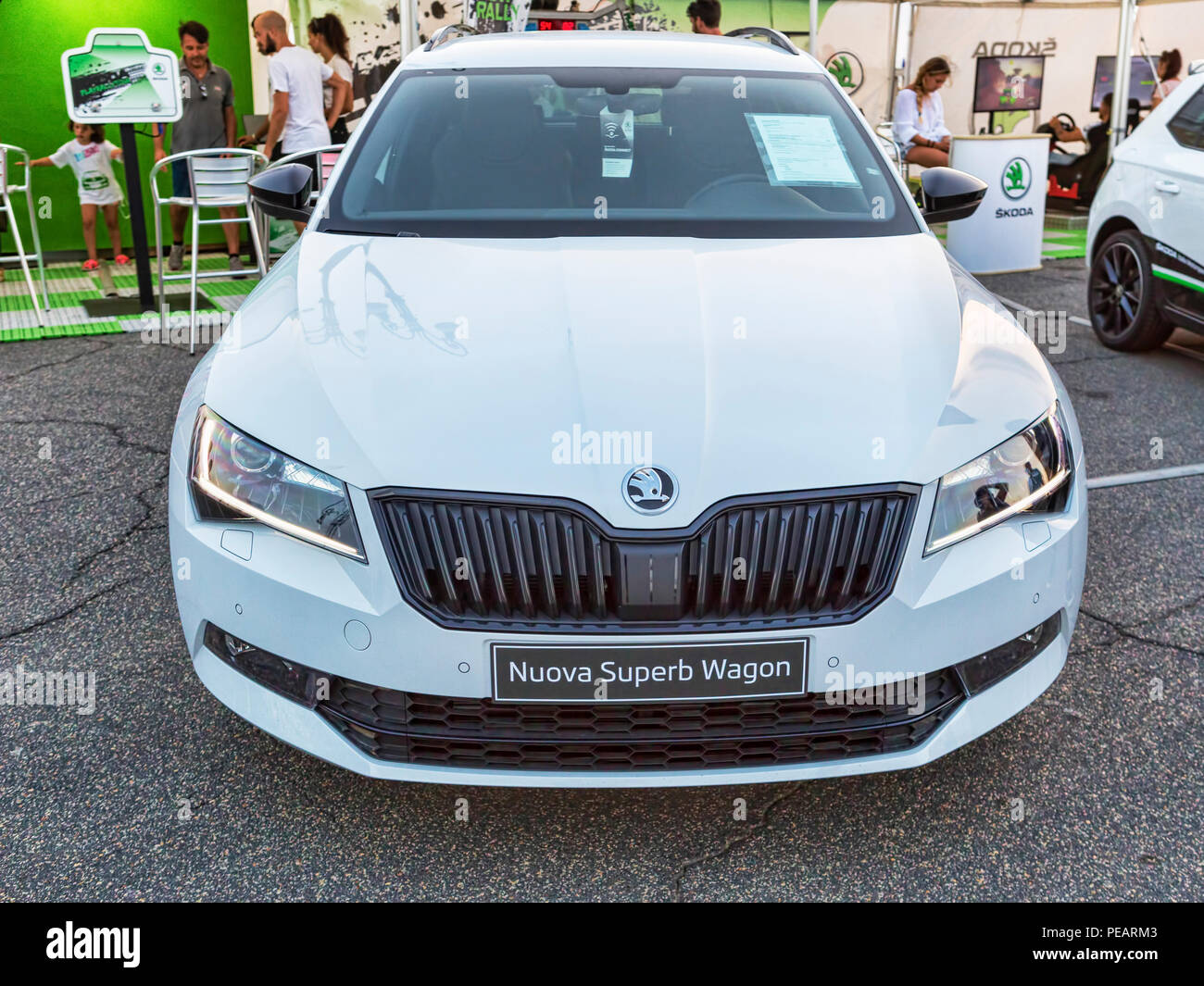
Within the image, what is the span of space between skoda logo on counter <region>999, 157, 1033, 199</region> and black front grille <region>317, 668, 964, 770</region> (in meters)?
7.90

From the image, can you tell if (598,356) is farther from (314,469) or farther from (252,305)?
(252,305)

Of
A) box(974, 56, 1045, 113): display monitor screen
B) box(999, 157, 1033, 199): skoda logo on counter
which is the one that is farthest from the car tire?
box(974, 56, 1045, 113): display monitor screen

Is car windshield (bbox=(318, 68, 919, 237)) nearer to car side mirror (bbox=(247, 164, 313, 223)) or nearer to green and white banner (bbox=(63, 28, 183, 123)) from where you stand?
car side mirror (bbox=(247, 164, 313, 223))

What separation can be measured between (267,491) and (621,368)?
69cm

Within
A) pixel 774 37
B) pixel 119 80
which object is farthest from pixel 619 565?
pixel 119 80

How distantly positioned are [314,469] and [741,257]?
3.80 feet

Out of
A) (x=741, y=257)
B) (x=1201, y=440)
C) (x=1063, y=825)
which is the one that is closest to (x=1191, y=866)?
(x=1063, y=825)

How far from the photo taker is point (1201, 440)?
498cm

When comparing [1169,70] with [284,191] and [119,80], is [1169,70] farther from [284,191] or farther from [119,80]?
[284,191]

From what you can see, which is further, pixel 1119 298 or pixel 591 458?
pixel 1119 298

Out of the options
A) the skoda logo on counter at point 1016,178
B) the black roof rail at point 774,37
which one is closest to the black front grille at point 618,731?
the black roof rail at point 774,37

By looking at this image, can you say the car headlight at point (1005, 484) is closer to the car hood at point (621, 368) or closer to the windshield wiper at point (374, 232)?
the car hood at point (621, 368)

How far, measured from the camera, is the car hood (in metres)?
2.10

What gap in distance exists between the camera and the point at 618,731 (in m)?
2.11
